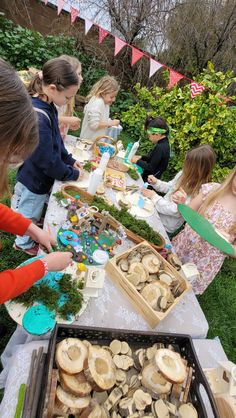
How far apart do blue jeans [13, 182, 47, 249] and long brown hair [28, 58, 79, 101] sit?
2.85ft

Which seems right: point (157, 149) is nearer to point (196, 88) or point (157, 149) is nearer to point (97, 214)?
point (196, 88)

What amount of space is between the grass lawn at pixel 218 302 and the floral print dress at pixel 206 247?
1.99 feet

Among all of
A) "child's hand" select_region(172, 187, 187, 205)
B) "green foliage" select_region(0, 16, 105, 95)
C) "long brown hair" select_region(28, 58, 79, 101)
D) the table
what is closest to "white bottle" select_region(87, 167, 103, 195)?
the table

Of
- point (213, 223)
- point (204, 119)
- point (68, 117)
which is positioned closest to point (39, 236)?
point (213, 223)

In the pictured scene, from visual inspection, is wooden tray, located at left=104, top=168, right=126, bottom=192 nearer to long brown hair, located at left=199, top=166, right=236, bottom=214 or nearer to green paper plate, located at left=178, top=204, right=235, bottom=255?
long brown hair, located at left=199, top=166, right=236, bottom=214

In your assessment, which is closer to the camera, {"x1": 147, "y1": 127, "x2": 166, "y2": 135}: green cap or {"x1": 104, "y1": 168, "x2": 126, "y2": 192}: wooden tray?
{"x1": 104, "y1": 168, "x2": 126, "y2": 192}: wooden tray

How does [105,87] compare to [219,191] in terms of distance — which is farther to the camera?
[105,87]

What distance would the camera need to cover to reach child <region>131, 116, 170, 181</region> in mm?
3615

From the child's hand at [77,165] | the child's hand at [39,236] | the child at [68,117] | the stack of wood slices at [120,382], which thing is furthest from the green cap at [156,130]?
the stack of wood slices at [120,382]

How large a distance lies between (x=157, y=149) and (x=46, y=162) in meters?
1.86

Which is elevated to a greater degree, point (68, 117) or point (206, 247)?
point (68, 117)

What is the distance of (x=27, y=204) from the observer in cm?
265

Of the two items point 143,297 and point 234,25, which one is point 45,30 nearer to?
point 234,25

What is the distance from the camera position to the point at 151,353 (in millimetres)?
1348
